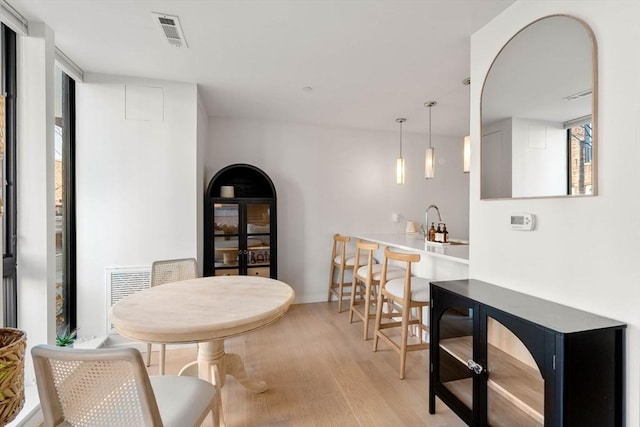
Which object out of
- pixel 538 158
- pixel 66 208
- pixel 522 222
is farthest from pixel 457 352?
pixel 66 208

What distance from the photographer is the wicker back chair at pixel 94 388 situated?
3.01ft

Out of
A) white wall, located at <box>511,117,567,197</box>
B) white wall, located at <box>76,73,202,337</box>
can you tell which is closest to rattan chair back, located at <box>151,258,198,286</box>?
white wall, located at <box>76,73,202,337</box>

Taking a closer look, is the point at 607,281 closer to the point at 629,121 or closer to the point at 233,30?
the point at 629,121

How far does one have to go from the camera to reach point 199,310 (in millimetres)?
1479

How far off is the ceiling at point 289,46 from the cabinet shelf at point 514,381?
1.86 meters

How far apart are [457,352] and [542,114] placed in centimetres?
133

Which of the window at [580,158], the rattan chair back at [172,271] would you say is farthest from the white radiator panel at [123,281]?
the window at [580,158]

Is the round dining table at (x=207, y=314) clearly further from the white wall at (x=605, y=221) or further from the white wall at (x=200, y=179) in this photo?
the white wall at (x=605, y=221)

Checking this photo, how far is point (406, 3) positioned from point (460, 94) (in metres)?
1.55

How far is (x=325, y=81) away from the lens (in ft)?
8.63

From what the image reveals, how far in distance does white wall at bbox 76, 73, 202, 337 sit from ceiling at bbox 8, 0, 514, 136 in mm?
238

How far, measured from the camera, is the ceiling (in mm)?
1687

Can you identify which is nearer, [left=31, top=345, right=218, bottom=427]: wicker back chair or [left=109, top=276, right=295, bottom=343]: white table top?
[left=31, top=345, right=218, bottom=427]: wicker back chair

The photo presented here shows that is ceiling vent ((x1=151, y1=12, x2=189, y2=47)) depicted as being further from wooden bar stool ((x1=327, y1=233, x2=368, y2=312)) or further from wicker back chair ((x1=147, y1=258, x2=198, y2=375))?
wooden bar stool ((x1=327, y1=233, x2=368, y2=312))
